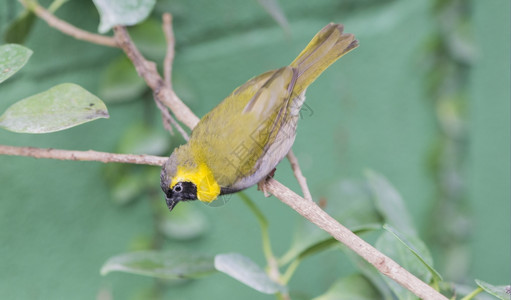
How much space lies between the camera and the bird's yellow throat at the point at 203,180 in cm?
113

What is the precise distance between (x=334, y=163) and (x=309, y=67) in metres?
0.64

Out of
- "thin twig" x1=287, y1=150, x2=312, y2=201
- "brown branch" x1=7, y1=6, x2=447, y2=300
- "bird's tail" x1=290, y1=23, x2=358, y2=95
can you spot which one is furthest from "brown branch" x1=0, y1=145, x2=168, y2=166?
"bird's tail" x1=290, y1=23, x2=358, y2=95

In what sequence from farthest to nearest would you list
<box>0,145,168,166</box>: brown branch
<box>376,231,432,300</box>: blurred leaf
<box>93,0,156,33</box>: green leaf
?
<box>376,231,432,300</box>: blurred leaf < <box>0,145,168,166</box>: brown branch < <box>93,0,156,33</box>: green leaf

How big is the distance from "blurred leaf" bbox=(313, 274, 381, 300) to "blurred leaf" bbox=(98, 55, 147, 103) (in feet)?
2.13

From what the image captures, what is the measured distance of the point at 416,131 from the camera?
2.02 metres

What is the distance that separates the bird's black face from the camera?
1.11 m

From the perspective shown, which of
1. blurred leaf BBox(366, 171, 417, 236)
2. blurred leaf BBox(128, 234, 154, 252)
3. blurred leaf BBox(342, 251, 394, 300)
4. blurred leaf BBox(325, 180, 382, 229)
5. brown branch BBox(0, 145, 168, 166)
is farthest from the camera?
blurred leaf BBox(128, 234, 154, 252)

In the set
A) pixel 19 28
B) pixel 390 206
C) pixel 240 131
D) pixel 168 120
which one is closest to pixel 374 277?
pixel 390 206

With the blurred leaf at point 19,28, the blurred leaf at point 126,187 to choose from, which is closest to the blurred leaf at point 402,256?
the blurred leaf at point 126,187

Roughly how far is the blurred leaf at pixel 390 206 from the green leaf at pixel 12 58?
0.77 metres

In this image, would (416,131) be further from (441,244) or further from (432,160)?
(441,244)

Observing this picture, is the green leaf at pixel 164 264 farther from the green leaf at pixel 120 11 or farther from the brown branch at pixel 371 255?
the green leaf at pixel 120 11

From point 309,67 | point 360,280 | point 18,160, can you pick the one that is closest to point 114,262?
point 18,160

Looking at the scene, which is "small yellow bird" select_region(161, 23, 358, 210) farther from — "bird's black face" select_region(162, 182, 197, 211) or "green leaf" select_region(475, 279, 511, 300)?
"green leaf" select_region(475, 279, 511, 300)
